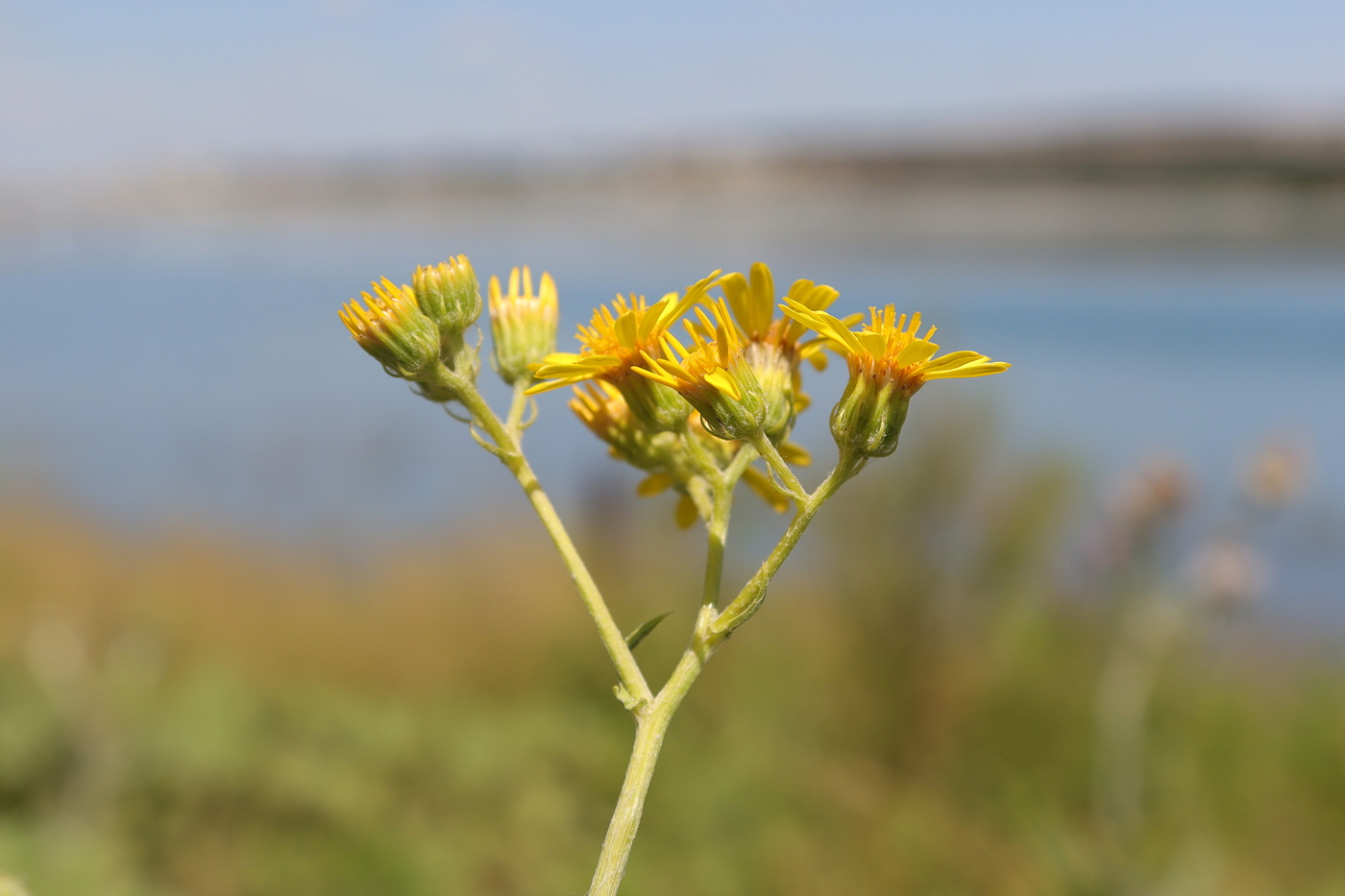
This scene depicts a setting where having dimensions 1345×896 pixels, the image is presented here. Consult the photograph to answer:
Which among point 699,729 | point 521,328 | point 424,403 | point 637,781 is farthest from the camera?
point 424,403

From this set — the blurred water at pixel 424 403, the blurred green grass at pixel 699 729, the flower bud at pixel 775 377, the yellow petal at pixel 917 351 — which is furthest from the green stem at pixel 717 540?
the blurred water at pixel 424 403

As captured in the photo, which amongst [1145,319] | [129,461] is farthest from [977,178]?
[129,461]

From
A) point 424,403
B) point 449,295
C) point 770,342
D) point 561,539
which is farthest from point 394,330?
point 424,403

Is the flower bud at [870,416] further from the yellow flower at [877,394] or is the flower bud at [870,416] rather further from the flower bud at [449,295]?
the flower bud at [449,295]

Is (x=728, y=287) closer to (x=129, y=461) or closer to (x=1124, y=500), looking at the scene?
(x=1124, y=500)

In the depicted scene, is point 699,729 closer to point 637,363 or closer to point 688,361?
point 637,363

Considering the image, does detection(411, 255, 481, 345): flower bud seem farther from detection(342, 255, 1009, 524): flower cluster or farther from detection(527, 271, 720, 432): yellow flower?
detection(527, 271, 720, 432): yellow flower
